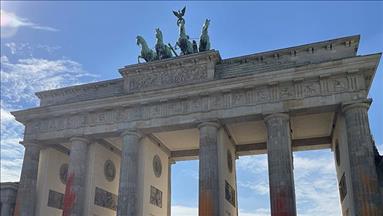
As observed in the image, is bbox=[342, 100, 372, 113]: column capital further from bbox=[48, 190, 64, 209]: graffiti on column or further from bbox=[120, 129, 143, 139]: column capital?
bbox=[48, 190, 64, 209]: graffiti on column

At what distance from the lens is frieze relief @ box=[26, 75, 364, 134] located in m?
23.5

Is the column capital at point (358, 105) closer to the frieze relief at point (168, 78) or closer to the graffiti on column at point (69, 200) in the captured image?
the frieze relief at point (168, 78)

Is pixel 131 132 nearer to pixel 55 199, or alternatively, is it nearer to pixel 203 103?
pixel 203 103

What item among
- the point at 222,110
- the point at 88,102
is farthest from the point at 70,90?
the point at 222,110

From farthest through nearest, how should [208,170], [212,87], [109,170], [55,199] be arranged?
[109,170] → [55,199] → [212,87] → [208,170]

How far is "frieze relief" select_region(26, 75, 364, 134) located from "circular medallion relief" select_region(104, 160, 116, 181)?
13.7 ft

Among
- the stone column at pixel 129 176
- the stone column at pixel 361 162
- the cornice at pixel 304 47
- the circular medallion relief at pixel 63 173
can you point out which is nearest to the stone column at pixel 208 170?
the stone column at pixel 129 176

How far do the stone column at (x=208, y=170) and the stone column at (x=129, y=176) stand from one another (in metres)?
4.56

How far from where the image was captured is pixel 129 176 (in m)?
25.8

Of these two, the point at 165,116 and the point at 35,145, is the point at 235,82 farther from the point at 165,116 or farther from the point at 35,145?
the point at 35,145

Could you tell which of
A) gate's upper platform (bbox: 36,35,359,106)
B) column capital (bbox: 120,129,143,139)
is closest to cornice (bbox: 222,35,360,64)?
gate's upper platform (bbox: 36,35,359,106)

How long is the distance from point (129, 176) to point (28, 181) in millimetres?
7962

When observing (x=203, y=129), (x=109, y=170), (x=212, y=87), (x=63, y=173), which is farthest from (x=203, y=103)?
(x=63, y=173)

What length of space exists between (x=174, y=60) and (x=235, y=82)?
4805 mm
